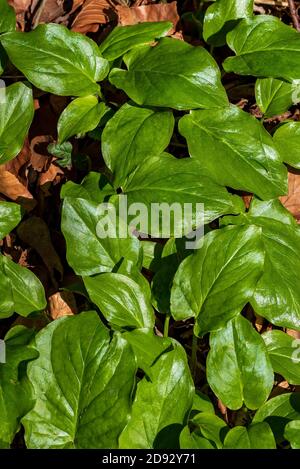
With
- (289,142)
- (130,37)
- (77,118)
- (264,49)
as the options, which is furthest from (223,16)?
(77,118)

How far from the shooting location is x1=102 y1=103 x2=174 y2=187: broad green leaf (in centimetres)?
177

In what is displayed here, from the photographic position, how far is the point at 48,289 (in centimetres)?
201

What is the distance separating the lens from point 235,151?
1800 mm

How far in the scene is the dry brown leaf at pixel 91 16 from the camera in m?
2.28

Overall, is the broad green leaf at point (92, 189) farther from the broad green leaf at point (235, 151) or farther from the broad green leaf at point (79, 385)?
the broad green leaf at point (79, 385)

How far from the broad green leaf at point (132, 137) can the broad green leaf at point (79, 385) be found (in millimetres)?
396

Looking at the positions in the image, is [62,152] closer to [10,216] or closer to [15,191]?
[15,191]

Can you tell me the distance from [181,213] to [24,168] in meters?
0.67

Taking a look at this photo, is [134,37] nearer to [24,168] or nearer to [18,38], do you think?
[18,38]

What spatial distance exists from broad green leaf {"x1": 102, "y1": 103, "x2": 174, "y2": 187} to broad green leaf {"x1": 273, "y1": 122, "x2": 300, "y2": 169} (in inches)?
12.8

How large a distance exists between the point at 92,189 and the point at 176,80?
0.34 m

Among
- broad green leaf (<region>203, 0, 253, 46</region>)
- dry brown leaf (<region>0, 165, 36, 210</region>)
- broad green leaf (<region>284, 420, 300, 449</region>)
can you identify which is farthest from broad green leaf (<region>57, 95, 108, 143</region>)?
broad green leaf (<region>284, 420, 300, 449</region>)

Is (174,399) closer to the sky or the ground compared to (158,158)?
closer to the ground
